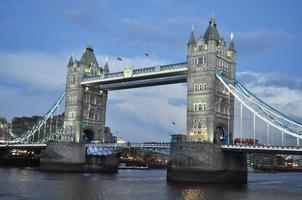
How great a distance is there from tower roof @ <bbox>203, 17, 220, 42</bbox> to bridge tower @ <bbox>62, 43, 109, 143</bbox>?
2720 cm

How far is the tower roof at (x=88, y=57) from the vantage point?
9588 centimetres

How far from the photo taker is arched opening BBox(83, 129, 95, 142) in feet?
313

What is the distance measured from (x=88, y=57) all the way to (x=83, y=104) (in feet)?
35.2

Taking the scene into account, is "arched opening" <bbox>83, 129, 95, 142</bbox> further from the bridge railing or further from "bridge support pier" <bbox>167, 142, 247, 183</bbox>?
"bridge support pier" <bbox>167, 142, 247, 183</bbox>

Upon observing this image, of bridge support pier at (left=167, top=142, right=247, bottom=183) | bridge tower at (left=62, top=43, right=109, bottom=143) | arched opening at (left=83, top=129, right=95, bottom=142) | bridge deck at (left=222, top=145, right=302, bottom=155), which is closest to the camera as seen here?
bridge deck at (left=222, top=145, right=302, bottom=155)

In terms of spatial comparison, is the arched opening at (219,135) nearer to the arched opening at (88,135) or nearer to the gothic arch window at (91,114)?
the gothic arch window at (91,114)

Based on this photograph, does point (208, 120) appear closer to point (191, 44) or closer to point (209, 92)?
point (209, 92)

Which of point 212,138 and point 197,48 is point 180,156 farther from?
point 197,48

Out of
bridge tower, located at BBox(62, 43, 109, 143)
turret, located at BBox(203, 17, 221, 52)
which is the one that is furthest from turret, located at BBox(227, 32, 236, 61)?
bridge tower, located at BBox(62, 43, 109, 143)

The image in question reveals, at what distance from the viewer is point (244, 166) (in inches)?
2783

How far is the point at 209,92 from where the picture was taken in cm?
7038

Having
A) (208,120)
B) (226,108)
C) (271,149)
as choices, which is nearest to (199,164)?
(208,120)

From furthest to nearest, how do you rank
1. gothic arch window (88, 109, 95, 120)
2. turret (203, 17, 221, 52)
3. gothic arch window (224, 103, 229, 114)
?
gothic arch window (88, 109, 95, 120), gothic arch window (224, 103, 229, 114), turret (203, 17, 221, 52)

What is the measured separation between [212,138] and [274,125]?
10.6 metres
